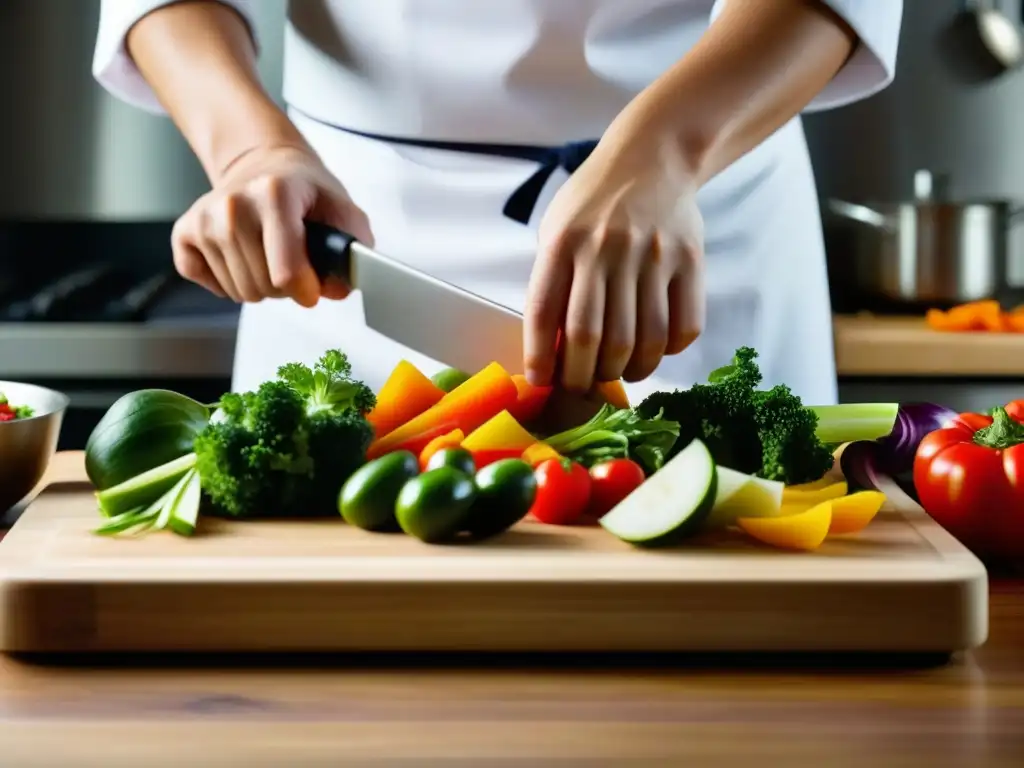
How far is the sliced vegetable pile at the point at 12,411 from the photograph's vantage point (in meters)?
1.23

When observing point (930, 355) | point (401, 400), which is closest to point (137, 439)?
point (401, 400)

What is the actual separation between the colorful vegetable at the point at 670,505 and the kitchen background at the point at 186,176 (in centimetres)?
147

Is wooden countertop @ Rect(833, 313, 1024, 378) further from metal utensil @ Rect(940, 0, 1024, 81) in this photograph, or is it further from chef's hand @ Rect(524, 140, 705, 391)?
chef's hand @ Rect(524, 140, 705, 391)

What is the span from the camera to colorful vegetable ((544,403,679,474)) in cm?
115

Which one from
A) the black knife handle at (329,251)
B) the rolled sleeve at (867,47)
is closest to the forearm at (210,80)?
the black knife handle at (329,251)

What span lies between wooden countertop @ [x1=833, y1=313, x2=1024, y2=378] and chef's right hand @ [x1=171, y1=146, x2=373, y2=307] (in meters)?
1.18

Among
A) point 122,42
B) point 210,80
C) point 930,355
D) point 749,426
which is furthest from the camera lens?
point 930,355

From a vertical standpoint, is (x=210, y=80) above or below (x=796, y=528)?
above

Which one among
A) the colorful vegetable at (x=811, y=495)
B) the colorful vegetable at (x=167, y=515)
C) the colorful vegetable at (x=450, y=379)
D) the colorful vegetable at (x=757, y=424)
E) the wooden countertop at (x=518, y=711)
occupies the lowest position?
the wooden countertop at (x=518, y=711)

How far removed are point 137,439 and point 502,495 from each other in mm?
356

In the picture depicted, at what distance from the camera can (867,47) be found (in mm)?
1517

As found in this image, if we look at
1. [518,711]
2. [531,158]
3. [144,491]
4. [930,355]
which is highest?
[531,158]

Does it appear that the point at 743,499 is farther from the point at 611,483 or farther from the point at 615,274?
the point at 615,274

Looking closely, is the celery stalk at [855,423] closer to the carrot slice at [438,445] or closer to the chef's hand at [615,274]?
the chef's hand at [615,274]
